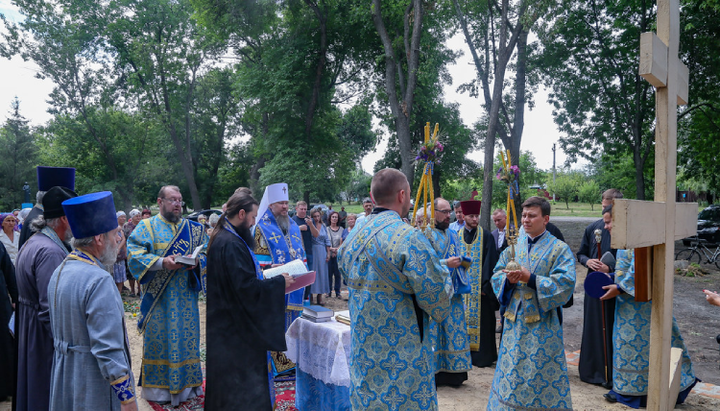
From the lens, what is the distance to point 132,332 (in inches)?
331

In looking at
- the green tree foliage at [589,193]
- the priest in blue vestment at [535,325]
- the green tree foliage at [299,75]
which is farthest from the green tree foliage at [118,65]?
the green tree foliage at [589,193]

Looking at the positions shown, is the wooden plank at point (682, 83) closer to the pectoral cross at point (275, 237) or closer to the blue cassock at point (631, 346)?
the blue cassock at point (631, 346)

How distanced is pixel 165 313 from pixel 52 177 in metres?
1.88

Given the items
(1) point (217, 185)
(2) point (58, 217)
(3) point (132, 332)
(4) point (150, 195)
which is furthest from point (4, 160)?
(2) point (58, 217)

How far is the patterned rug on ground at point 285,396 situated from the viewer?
16.5 feet

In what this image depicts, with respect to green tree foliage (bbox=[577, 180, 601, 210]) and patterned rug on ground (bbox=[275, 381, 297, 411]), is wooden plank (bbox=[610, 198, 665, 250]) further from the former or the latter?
green tree foliage (bbox=[577, 180, 601, 210])

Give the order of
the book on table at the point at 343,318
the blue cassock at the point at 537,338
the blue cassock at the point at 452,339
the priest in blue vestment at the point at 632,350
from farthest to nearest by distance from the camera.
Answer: the blue cassock at the point at 452,339, the priest in blue vestment at the point at 632,350, the book on table at the point at 343,318, the blue cassock at the point at 537,338

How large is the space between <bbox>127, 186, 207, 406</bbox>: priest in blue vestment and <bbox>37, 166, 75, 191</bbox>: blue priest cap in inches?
46.5

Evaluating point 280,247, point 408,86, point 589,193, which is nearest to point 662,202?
point 280,247

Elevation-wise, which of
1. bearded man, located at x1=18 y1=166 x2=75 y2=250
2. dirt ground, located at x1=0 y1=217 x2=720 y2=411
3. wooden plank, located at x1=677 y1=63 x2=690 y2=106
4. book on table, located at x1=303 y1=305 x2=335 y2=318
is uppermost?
wooden plank, located at x1=677 y1=63 x2=690 y2=106

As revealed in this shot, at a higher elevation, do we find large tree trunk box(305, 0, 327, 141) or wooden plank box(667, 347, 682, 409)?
large tree trunk box(305, 0, 327, 141)

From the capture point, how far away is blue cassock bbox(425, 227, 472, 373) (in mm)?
5734

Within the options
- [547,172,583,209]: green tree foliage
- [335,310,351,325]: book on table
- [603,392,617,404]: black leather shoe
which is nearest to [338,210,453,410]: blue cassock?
[335,310,351,325]: book on table

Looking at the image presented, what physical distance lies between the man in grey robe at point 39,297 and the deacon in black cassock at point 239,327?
3.64 feet
